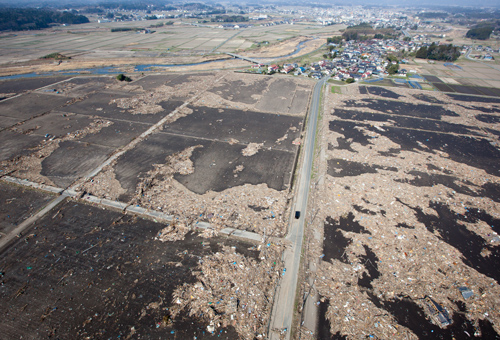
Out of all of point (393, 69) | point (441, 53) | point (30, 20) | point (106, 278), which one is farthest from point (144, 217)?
point (30, 20)

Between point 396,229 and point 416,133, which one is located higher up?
point 416,133

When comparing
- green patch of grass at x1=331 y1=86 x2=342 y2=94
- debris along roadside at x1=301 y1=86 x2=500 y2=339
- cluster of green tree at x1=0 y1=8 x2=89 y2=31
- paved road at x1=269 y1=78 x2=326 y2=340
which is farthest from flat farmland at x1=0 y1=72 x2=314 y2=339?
cluster of green tree at x1=0 y1=8 x2=89 y2=31

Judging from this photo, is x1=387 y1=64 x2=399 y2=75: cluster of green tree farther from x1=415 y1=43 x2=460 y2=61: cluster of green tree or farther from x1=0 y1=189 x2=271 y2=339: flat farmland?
x1=0 y1=189 x2=271 y2=339: flat farmland

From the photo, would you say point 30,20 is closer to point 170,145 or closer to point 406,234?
point 170,145

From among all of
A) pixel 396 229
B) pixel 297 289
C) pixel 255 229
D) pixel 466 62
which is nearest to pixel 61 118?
pixel 255 229

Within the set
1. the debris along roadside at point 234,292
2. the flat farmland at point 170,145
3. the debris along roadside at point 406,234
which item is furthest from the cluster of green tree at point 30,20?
the debris along roadside at point 234,292

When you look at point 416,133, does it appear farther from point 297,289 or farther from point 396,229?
point 297,289
